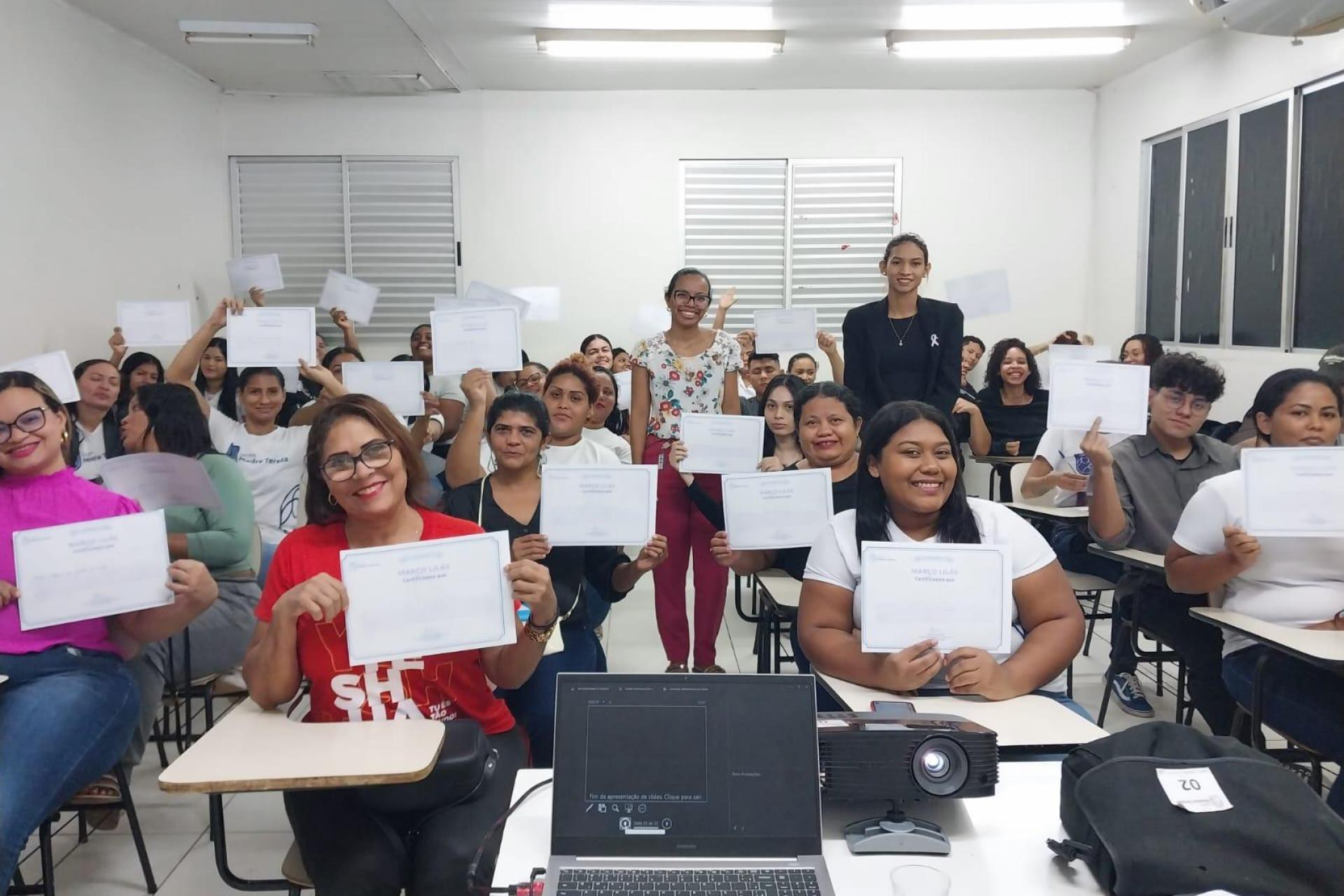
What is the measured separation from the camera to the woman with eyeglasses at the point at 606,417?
14.2 ft

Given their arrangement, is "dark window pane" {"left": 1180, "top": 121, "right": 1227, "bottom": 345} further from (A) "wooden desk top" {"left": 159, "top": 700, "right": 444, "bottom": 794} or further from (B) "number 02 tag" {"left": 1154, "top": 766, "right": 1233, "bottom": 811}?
(A) "wooden desk top" {"left": 159, "top": 700, "right": 444, "bottom": 794}

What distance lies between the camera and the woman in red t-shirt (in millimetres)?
1763

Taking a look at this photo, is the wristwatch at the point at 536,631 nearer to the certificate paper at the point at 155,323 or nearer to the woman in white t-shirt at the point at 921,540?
the woman in white t-shirt at the point at 921,540

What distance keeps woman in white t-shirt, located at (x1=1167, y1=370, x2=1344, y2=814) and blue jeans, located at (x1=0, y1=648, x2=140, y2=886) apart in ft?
9.31

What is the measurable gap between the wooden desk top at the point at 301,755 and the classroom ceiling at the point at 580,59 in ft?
15.1

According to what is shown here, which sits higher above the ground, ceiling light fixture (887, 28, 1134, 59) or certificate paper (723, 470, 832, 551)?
ceiling light fixture (887, 28, 1134, 59)

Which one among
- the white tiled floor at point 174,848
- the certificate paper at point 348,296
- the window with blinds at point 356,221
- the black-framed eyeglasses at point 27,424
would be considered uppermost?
the window with blinds at point 356,221

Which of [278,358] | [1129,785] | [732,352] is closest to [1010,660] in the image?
[1129,785]

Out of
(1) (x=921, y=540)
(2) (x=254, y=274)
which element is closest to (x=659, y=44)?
(2) (x=254, y=274)

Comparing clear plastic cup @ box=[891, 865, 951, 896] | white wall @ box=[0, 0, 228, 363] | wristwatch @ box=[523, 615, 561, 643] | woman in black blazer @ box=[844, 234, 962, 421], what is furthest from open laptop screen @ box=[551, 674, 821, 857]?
white wall @ box=[0, 0, 228, 363]

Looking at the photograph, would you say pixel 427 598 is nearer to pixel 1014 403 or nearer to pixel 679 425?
pixel 679 425

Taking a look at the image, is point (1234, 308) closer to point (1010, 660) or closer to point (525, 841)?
point (1010, 660)

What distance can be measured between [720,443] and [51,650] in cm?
219

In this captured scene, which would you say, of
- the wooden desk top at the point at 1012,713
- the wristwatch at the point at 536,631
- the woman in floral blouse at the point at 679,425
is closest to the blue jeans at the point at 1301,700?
the wooden desk top at the point at 1012,713
